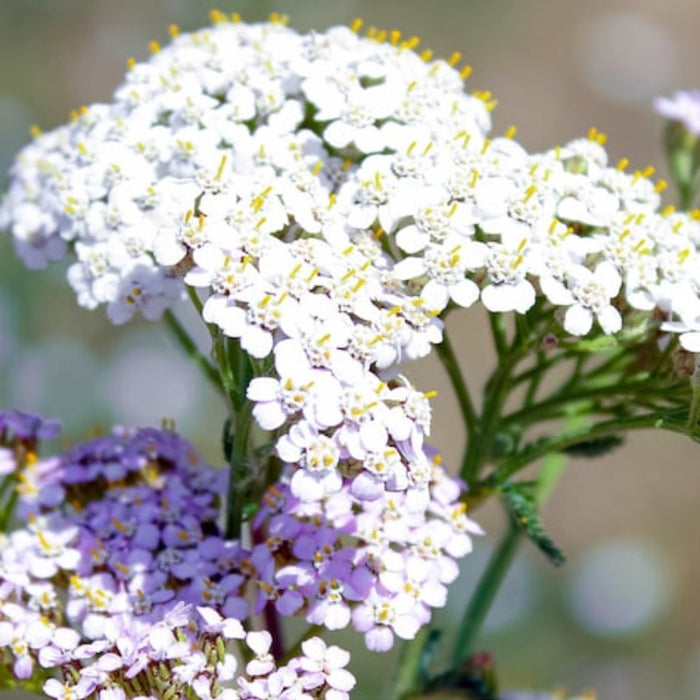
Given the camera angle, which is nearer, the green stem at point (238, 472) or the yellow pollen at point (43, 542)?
the green stem at point (238, 472)

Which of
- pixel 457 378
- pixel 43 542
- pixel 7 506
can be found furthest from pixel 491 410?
pixel 7 506

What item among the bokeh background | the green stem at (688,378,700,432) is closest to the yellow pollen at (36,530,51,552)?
the green stem at (688,378,700,432)

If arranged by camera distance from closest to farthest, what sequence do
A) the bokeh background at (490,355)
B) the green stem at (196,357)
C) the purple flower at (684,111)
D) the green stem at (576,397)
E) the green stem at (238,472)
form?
the green stem at (238,472) → the green stem at (576,397) → the green stem at (196,357) → the purple flower at (684,111) → the bokeh background at (490,355)

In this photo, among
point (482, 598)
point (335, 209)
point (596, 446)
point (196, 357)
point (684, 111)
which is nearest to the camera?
point (335, 209)

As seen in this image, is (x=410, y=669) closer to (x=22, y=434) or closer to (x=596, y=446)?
(x=596, y=446)

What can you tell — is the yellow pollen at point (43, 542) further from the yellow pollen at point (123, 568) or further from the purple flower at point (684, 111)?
the purple flower at point (684, 111)

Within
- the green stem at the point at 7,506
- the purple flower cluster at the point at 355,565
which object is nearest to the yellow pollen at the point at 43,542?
the green stem at the point at 7,506

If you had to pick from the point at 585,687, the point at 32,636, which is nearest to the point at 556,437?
the point at 32,636

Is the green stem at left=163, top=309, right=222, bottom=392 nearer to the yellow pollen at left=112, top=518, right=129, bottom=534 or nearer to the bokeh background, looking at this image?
the yellow pollen at left=112, top=518, right=129, bottom=534

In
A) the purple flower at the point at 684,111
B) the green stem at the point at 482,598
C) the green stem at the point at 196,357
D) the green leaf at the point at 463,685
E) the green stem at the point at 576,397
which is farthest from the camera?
the purple flower at the point at 684,111
